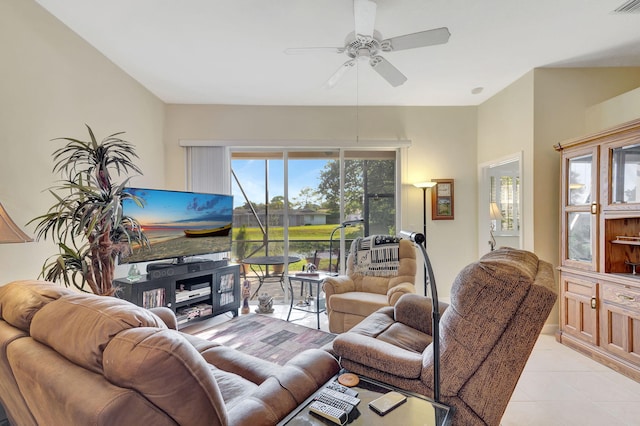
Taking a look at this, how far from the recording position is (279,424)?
101 cm

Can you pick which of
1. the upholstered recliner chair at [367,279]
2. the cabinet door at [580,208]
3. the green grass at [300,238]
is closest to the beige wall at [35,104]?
the green grass at [300,238]

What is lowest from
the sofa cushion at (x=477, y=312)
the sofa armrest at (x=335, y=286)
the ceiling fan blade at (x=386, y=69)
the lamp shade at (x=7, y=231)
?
the sofa armrest at (x=335, y=286)

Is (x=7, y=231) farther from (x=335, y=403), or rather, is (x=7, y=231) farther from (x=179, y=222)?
(x=179, y=222)

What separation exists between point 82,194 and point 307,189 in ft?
8.55

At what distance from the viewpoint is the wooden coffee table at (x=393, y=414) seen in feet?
3.47

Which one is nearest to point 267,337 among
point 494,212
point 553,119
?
point 494,212

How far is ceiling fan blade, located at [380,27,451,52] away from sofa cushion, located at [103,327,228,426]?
215 cm

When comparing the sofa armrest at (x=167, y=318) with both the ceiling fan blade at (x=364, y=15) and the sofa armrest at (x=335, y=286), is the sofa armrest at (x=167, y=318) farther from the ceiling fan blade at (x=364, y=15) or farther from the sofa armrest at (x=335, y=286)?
the ceiling fan blade at (x=364, y=15)

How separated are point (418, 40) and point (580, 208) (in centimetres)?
219

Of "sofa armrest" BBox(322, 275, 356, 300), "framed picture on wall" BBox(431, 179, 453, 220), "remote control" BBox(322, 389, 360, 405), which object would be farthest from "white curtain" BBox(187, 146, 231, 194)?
"remote control" BBox(322, 389, 360, 405)

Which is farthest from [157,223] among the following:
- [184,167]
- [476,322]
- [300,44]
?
[476,322]

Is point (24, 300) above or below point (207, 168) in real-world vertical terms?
below

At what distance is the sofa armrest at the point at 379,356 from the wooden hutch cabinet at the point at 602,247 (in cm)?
211

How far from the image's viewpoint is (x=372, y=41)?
6.80 feet
